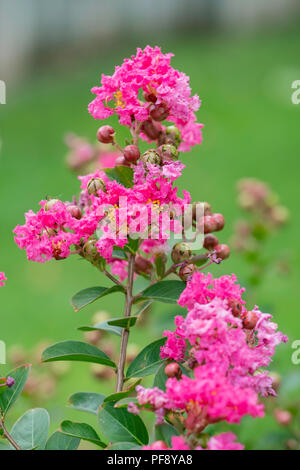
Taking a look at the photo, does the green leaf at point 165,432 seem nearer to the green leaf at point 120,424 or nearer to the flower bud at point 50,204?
the green leaf at point 120,424

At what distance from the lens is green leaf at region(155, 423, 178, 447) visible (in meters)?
0.97

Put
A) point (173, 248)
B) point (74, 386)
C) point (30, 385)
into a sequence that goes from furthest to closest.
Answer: point (74, 386) < point (30, 385) < point (173, 248)

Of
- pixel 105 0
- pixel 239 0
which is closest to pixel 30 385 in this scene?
pixel 105 0

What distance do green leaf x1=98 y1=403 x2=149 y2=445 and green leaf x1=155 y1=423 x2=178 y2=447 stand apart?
1.4 inches

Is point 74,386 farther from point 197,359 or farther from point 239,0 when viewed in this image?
point 239,0

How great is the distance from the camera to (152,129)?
1.10 m

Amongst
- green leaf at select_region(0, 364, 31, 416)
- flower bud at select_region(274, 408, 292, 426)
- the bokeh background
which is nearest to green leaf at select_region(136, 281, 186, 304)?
green leaf at select_region(0, 364, 31, 416)

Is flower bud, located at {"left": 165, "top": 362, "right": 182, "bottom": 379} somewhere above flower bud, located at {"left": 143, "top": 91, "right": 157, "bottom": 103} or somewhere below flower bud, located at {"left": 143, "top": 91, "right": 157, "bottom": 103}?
below

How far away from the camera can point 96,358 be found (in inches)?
42.6

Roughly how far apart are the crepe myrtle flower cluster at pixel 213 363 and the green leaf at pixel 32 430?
0.74 ft

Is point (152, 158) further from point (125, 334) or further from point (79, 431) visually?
point (79, 431)

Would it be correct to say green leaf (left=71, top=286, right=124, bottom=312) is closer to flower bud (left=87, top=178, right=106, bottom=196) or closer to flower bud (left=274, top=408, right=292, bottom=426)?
flower bud (left=87, top=178, right=106, bottom=196)
